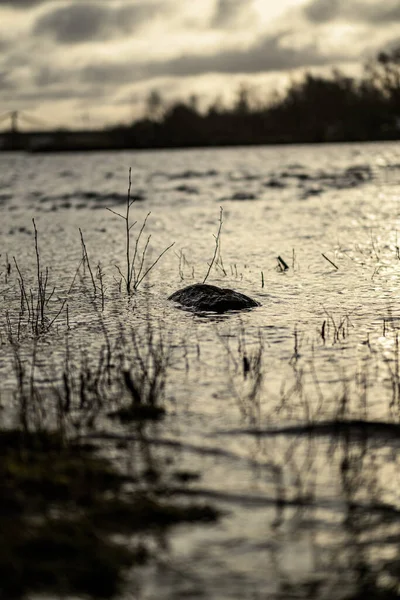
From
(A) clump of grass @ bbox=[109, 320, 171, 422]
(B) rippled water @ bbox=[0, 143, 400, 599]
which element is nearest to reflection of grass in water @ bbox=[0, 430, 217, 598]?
(B) rippled water @ bbox=[0, 143, 400, 599]

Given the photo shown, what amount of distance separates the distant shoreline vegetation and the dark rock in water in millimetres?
117274

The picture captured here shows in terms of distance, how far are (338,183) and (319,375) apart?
31.4 m

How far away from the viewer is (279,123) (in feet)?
518

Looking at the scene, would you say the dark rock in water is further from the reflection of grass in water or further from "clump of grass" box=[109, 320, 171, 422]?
the reflection of grass in water

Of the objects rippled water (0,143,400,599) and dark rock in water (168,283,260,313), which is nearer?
rippled water (0,143,400,599)

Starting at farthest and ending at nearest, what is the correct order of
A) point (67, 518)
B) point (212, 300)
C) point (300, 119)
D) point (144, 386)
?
point (300, 119) → point (212, 300) → point (144, 386) → point (67, 518)

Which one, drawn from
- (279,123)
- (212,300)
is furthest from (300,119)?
(212,300)

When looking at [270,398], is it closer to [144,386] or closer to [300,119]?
[144,386]

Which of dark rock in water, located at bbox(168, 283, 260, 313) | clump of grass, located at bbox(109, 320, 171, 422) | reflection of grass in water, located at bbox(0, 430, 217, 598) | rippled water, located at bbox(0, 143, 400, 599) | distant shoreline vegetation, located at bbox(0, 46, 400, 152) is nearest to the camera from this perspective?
reflection of grass in water, located at bbox(0, 430, 217, 598)

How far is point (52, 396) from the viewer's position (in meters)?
6.19

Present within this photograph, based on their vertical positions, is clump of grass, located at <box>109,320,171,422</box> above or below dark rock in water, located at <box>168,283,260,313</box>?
below

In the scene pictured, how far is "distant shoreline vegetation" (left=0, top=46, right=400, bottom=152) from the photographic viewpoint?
136 metres

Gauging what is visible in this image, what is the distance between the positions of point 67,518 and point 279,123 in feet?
524

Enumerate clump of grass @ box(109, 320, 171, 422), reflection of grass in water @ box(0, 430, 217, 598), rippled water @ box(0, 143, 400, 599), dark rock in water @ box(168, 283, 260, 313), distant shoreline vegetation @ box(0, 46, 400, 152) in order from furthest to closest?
distant shoreline vegetation @ box(0, 46, 400, 152) → dark rock in water @ box(168, 283, 260, 313) → clump of grass @ box(109, 320, 171, 422) → rippled water @ box(0, 143, 400, 599) → reflection of grass in water @ box(0, 430, 217, 598)
